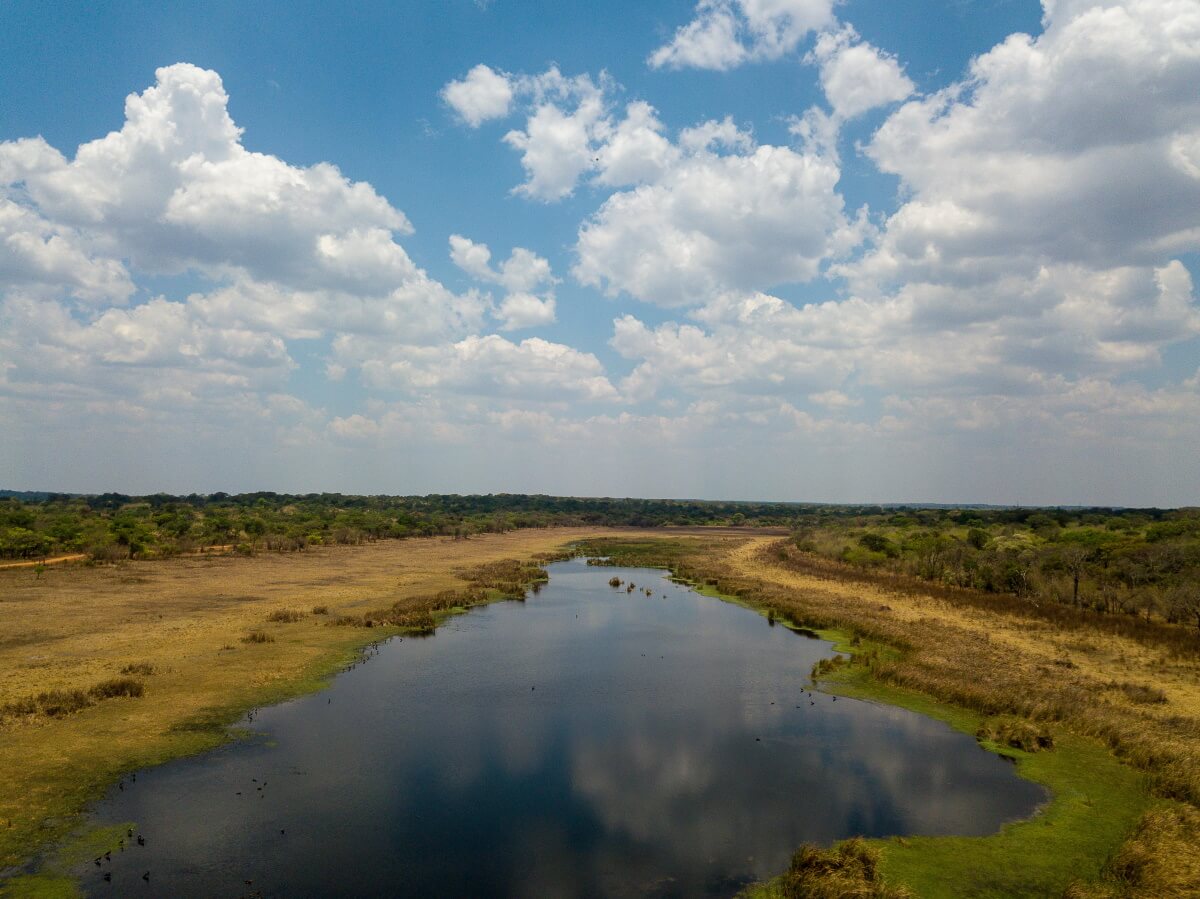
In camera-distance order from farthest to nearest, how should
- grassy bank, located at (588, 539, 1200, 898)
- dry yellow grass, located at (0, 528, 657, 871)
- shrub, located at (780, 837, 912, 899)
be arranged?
dry yellow grass, located at (0, 528, 657, 871)
grassy bank, located at (588, 539, 1200, 898)
shrub, located at (780, 837, 912, 899)

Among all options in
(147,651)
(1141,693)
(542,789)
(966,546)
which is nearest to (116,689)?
(147,651)

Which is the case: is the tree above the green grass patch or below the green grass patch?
above

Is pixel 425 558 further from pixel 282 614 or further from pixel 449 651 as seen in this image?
pixel 449 651

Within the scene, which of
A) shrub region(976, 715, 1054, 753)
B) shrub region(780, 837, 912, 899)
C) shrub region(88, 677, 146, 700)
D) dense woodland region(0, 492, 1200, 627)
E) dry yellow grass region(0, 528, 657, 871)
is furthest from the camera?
dense woodland region(0, 492, 1200, 627)

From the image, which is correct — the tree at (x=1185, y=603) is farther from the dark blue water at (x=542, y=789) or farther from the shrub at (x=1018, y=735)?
the dark blue water at (x=542, y=789)

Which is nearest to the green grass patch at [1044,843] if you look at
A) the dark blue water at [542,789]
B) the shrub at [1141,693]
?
the dark blue water at [542,789]

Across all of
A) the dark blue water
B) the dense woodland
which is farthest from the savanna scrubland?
the dark blue water

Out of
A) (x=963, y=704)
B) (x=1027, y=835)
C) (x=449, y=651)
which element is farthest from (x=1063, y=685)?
(x=449, y=651)

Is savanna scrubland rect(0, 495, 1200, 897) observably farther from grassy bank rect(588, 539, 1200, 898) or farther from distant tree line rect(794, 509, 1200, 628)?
distant tree line rect(794, 509, 1200, 628)

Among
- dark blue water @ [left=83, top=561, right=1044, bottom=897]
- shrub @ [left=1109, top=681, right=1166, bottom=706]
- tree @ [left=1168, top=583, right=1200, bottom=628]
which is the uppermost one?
tree @ [left=1168, top=583, right=1200, bottom=628]
